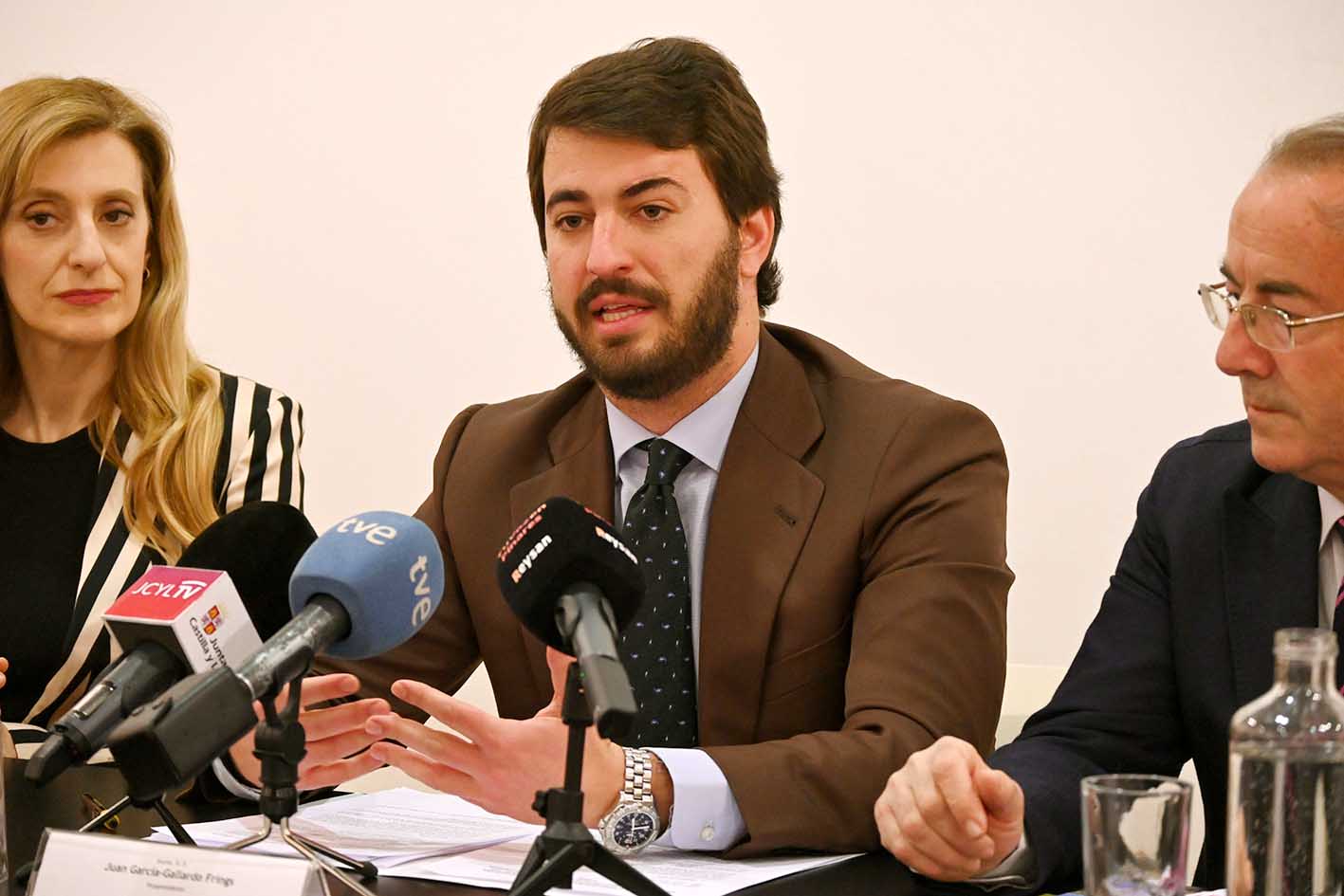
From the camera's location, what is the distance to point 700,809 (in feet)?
5.55

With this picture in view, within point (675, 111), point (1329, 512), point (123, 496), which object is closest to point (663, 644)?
point (675, 111)

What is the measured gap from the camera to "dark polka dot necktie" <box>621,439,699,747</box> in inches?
83.7

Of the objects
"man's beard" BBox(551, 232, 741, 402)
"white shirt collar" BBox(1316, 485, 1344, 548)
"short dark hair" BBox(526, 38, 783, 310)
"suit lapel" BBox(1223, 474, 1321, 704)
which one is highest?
"short dark hair" BBox(526, 38, 783, 310)

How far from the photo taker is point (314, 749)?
178 centimetres

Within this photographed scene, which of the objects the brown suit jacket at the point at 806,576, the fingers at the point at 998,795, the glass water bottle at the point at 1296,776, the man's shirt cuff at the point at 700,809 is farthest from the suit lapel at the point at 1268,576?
the glass water bottle at the point at 1296,776

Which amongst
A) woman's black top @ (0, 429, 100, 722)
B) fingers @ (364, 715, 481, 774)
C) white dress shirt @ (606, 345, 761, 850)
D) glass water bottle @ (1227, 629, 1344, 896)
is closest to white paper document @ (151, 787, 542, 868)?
fingers @ (364, 715, 481, 774)

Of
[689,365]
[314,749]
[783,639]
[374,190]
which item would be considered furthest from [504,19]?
[314,749]

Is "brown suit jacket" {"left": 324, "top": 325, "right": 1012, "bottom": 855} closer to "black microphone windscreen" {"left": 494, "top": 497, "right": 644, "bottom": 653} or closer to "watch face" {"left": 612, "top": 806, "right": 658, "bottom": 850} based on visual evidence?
"watch face" {"left": 612, "top": 806, "right": 658, "bottom": 850}

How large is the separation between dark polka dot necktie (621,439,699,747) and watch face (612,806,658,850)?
0.41 m

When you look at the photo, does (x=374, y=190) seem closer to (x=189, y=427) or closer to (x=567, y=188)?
(x=189, y=427)

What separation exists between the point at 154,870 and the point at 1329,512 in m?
1.41

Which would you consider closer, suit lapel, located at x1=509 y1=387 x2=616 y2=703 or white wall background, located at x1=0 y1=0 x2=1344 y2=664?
suit lapel, located at x1=509 y1=387 x2=616 y2=703

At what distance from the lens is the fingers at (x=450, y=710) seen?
154 centimetres

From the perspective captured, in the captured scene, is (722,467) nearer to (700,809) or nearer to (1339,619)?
(700,809)
